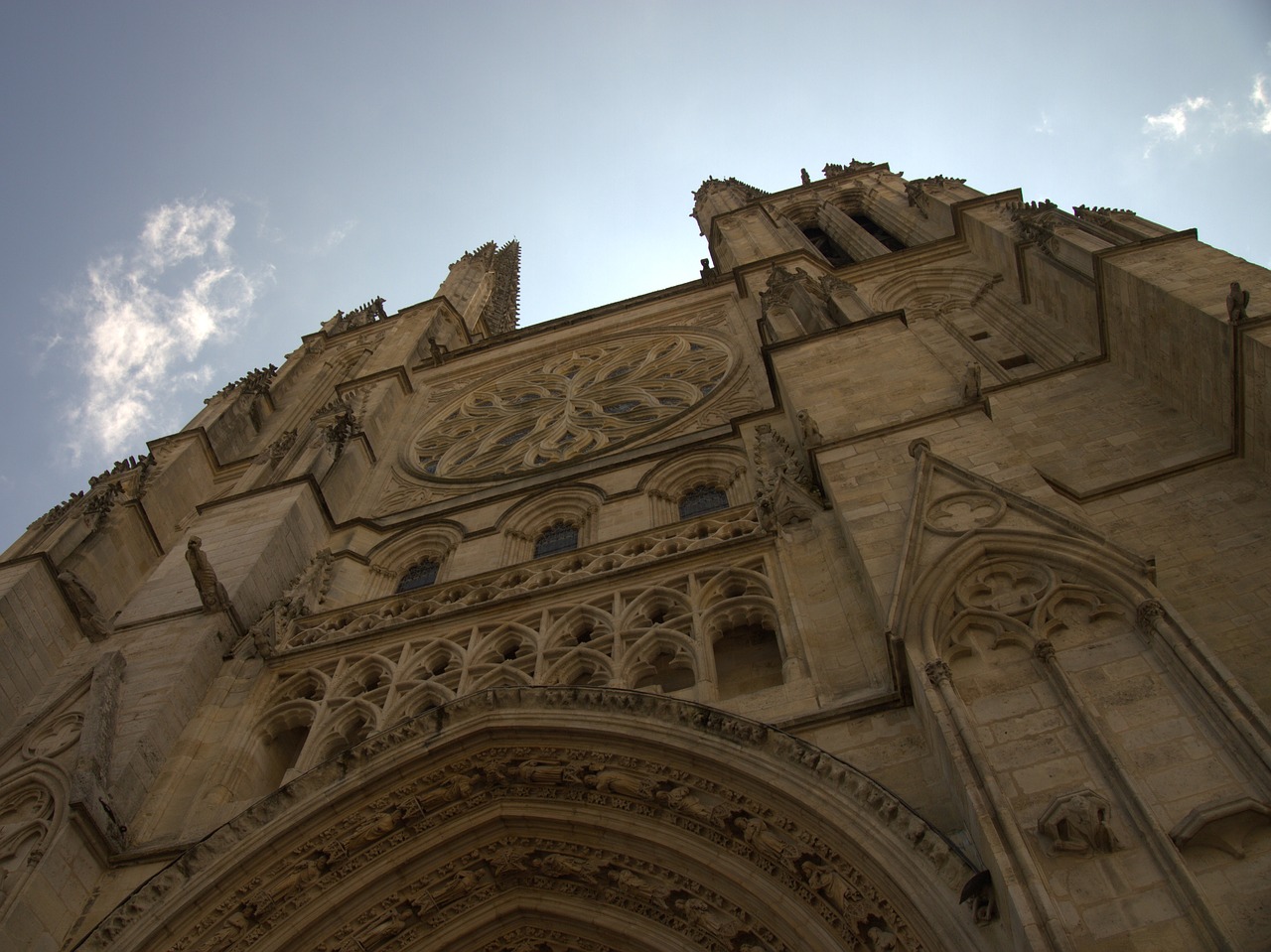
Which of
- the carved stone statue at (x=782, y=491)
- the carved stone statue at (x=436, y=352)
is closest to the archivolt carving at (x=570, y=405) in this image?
the carved stone statue at (x=436, y=352)

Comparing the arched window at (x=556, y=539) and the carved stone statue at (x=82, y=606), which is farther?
the arched window at (x=556, y=539)

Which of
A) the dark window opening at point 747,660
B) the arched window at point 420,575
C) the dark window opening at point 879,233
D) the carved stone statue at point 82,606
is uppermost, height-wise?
the dark window opening at point 879,233

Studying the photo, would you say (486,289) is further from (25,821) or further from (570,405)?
(25,821)

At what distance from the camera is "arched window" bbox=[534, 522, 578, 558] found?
1200 cm

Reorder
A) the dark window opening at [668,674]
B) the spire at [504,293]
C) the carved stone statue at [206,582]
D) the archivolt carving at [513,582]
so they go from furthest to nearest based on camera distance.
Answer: the spire at [504,293] → the carved stone statue at [206,582] → the archivolt carving at [513,582] → the dark window opening at [668,674]

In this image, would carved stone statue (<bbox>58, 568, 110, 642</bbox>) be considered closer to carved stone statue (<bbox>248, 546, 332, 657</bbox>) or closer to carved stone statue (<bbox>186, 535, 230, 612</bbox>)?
carved stone statue (<bbox>186, 535, 230, 612</bbox>)

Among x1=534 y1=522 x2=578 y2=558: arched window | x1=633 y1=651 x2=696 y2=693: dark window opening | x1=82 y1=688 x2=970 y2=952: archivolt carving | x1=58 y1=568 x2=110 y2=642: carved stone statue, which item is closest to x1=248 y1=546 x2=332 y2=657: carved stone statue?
x1=58 y1=568 x2=110 y2=642: carved stone statue

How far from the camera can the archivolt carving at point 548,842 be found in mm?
5773

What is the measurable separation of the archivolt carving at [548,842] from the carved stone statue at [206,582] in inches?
120

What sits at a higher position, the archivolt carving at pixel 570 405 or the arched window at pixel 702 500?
the archivolt carving at pixel 570 405

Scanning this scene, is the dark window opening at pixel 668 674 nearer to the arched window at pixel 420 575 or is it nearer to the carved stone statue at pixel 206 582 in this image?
the carved stone statue at pixel 206 582

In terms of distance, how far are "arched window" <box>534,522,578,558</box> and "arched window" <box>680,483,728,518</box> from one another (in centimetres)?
129

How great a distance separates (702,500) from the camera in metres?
12.0

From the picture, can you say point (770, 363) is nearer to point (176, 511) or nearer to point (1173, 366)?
point (1173, 366)
